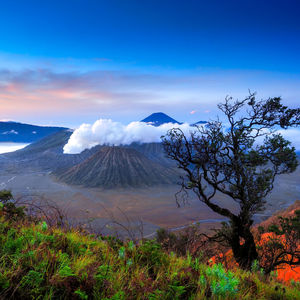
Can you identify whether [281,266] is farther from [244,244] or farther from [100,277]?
[100,277]

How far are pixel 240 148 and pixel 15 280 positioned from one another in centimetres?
1261

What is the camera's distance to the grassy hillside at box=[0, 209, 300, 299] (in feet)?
7.16

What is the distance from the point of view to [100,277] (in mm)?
2412

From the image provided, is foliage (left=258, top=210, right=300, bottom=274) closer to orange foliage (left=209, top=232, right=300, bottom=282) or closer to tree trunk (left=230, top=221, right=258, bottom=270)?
orange foliage (left=209, top=232, right=300, bottom=282)

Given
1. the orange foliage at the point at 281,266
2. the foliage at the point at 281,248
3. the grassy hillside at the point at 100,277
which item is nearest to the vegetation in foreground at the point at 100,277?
the grassy hillside at the point at 100,277

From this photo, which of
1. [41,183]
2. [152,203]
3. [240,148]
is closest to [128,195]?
[152,203]

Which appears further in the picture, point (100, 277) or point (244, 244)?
point (244, 244)

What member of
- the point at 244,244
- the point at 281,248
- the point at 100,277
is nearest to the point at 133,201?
the point at 281,248

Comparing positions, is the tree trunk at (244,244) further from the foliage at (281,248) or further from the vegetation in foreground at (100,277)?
the vegetation in foreground at (100,277)

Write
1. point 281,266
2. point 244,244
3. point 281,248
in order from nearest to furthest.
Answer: point 244,244 → point 281,248 → point 281,266

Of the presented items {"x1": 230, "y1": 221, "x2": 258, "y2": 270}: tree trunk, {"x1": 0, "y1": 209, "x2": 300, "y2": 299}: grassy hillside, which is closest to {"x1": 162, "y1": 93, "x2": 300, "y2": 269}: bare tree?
{"x1": 230, "y1": 221, "x2": 258, "y2": 270}: tree trunk

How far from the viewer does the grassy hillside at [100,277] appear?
7.16ft

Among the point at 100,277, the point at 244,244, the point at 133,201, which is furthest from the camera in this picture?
the point at 133,201

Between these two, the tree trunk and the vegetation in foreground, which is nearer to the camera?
the vegetation in foreground
